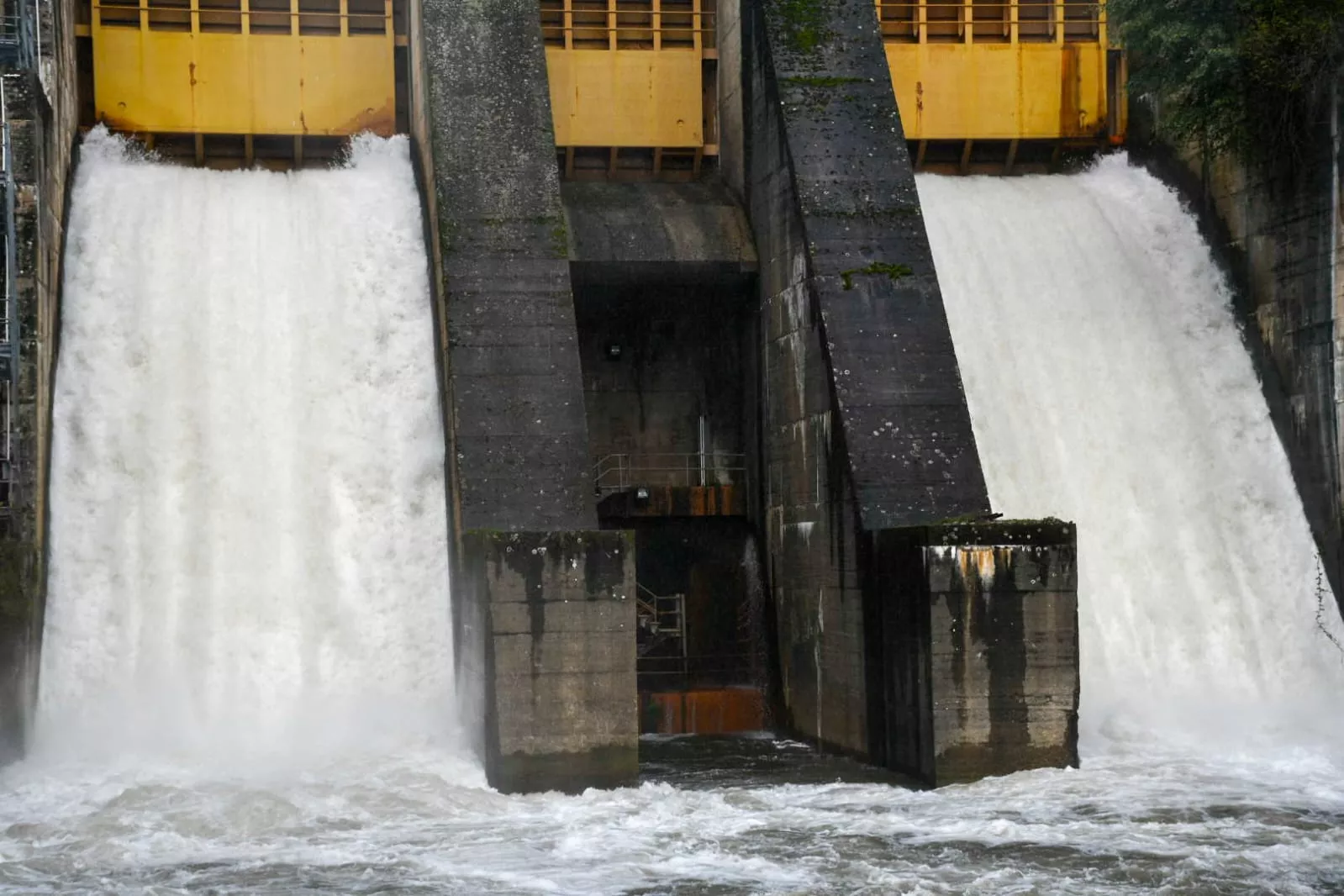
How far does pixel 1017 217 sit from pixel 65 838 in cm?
1230

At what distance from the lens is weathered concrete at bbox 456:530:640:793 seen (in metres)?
12.8

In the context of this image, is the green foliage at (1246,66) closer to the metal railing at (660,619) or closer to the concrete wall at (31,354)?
the metal railing at (660,619)

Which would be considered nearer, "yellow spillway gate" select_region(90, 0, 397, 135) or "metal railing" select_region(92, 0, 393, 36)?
"yellow spillway gate" select_region(90, 0, 397, 135)

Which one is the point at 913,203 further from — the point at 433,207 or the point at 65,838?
the point at 65,838

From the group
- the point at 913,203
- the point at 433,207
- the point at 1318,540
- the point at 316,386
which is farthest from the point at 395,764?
the point at 1318,540

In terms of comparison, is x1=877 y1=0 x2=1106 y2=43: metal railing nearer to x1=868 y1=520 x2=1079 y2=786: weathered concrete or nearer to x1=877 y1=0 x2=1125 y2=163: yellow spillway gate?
x1=877 y1=0 x2=1125 y2=163: yellow spillway gate

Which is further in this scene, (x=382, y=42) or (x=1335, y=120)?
(x=382, y=42)

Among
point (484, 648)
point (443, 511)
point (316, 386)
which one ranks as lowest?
point (484, 648)

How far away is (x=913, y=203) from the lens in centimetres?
1641

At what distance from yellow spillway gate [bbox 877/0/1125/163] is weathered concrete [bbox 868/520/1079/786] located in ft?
28.3

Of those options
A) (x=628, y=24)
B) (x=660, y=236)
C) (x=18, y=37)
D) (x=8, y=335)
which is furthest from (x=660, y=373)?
(x=18, y=37)

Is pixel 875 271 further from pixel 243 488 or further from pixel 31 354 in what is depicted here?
pixel 31 354

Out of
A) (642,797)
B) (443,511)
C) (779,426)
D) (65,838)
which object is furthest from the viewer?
(779,426)

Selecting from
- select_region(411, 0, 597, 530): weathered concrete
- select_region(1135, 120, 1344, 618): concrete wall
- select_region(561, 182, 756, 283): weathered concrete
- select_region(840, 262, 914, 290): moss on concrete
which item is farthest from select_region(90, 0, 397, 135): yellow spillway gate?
select_region(1135, 120, 1344, 618): concrete wall
